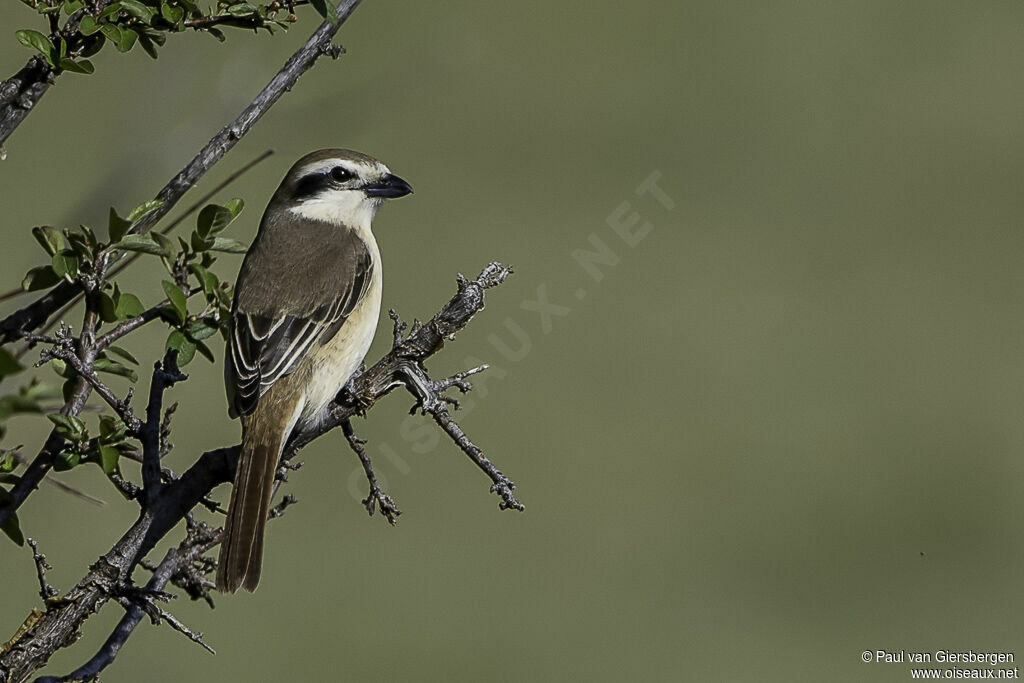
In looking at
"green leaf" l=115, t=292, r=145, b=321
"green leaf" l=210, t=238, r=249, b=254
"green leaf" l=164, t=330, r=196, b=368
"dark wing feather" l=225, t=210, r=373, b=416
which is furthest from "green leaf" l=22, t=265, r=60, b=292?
"dark wing feather" l=225, t=210, r=373, b=416

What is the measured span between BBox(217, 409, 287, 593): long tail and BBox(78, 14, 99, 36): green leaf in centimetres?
121

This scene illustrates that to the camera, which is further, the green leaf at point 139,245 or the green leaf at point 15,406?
the green leaf at point 139,245

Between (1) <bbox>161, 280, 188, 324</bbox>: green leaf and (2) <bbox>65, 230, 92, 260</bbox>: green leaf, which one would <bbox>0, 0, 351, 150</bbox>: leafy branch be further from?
(1) <bbox>161, 280, 188, 324</bbox>: green leaf

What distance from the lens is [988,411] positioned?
37.6ft

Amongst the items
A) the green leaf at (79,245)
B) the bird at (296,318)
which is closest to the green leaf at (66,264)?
the green leaf at (79,245)

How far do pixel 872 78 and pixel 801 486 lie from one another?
748cm

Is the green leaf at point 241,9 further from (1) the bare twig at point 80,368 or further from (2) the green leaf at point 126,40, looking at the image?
(1) the bare twig at point 80,368

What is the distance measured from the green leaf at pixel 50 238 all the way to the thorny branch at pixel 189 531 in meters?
0.57

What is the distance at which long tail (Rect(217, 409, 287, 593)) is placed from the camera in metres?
3.17

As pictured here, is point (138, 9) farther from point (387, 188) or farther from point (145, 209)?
point (387, 188)

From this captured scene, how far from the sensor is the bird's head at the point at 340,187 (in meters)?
4.91

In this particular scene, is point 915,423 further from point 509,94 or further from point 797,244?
point 509,94

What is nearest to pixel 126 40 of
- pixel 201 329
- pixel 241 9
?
pixel 241 9

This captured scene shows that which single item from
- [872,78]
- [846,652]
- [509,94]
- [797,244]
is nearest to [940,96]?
[872,78]
